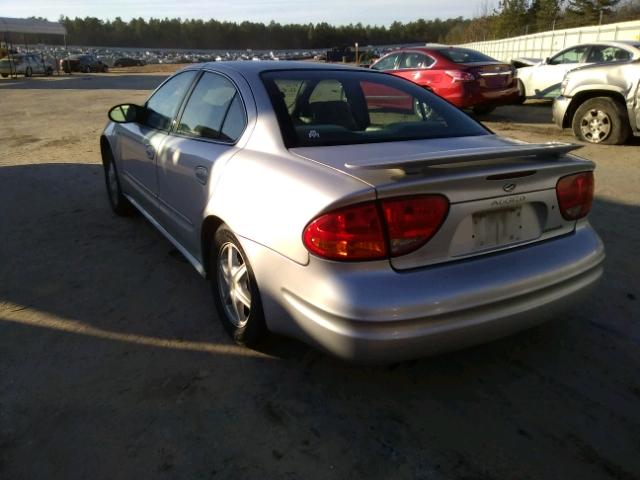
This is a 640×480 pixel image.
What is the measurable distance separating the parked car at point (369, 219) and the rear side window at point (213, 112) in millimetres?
14

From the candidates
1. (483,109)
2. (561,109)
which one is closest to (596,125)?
(561,109)

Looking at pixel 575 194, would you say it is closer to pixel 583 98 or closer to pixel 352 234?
pixel 352 234

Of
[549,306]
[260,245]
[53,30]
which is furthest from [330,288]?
[53,30]

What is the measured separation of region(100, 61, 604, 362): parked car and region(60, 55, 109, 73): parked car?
160ft

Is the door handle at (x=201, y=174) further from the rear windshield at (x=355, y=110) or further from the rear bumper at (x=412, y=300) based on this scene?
the rear bumper at (x=412, y=300)

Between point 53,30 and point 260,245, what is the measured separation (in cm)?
5348

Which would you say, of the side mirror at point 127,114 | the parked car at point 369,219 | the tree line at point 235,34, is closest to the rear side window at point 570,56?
the parked car at point 369,219

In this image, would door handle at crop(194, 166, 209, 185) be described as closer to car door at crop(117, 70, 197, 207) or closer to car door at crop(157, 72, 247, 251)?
car door at crop(157, 72, 247, 251)

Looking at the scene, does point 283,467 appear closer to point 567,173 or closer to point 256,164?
point 256,164

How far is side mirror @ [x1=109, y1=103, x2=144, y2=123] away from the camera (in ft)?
13.9

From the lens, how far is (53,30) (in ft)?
155

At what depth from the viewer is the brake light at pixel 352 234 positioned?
2105 mm

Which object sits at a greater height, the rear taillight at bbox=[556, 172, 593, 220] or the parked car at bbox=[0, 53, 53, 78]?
the parked car at bbox=[0, 53, 53, 78]

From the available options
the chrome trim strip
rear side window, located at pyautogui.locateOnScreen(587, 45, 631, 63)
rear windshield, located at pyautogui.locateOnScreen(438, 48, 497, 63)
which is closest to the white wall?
rear side window, located at pyautogui.locateOnScreen(587, 45, 631, 63)
